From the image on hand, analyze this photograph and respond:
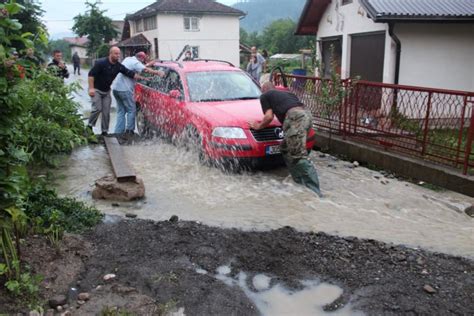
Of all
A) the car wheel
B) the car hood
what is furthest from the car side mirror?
the car wheel

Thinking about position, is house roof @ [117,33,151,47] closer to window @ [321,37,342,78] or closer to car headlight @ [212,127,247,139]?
window @ [321,37,342,78]

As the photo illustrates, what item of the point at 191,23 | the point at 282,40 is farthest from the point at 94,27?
the point at 282,40

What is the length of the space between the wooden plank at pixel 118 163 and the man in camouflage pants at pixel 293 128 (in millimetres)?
2098

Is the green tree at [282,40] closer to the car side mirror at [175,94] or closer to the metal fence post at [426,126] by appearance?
the car side mirror at [175,94]

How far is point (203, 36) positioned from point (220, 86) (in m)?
39.3

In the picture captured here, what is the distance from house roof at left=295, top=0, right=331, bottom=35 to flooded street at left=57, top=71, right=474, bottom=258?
10252mm

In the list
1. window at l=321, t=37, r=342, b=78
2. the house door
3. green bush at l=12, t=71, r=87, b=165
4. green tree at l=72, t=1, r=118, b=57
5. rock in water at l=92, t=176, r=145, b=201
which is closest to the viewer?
rock in water at l=92, t=176, r=145, b=201

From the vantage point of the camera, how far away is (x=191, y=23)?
45.4 metres

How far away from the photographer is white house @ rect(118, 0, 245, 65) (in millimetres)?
44294

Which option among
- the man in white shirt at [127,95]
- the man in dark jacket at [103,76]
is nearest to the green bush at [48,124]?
the man in dark jacket at [103,76]

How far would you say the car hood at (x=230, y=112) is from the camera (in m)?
7.10

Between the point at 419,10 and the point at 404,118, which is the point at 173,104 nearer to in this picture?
the point at 404,118

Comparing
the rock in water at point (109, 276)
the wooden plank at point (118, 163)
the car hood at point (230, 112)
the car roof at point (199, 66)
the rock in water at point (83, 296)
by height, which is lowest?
the rock in water at point (109, 276)

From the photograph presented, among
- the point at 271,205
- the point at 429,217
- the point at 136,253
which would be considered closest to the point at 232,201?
the point at 271,205
